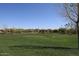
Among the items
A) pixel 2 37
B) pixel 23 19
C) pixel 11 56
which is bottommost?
pixel 11 56

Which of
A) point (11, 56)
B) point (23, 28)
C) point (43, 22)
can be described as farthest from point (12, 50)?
point (43, 22)

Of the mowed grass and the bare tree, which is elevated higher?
the bare tree

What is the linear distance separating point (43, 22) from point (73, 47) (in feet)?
2.09

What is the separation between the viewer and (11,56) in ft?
13.1

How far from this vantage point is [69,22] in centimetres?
413

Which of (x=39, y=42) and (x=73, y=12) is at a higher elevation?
(x=73, y=12)

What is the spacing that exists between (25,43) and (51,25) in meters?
0.52

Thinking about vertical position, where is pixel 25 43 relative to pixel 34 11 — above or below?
below

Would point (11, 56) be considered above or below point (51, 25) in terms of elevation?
below

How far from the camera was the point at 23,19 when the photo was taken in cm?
412

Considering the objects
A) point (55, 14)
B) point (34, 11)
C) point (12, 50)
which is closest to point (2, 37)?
point (12, 50)

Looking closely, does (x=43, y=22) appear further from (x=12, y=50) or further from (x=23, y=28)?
(x=12, y=50)

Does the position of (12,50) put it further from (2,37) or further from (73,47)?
(73,47)

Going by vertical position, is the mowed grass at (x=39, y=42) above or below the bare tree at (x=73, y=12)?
below
